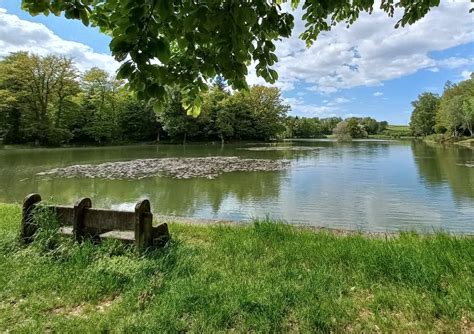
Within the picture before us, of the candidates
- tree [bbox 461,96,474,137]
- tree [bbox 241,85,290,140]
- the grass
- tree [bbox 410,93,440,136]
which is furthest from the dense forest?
tree [bbox 410,93,440,136]

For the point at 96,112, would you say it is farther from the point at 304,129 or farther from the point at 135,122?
the point at 304,129

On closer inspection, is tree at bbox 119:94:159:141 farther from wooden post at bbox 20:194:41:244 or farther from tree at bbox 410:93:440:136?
tree at bbox 410:93:440:136

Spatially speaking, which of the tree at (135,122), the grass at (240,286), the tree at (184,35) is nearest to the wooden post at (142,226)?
the grass at (240,286)

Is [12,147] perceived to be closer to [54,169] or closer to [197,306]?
[54,169]

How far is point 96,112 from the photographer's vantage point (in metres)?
43.0

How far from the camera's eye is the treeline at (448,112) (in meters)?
51.2

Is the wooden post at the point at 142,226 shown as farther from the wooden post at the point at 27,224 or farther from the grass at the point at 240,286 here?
the wooden post at the point at 27,224

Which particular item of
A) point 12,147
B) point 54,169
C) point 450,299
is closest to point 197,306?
point 450,299

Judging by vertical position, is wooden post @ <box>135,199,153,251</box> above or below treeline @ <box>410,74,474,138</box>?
below

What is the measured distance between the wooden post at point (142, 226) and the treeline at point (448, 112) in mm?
53411

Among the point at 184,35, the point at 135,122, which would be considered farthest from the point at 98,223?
the point at 135,122

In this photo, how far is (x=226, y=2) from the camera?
6.27ft

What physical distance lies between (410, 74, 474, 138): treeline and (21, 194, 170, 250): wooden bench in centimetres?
5341

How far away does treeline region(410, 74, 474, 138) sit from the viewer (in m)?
51.2
